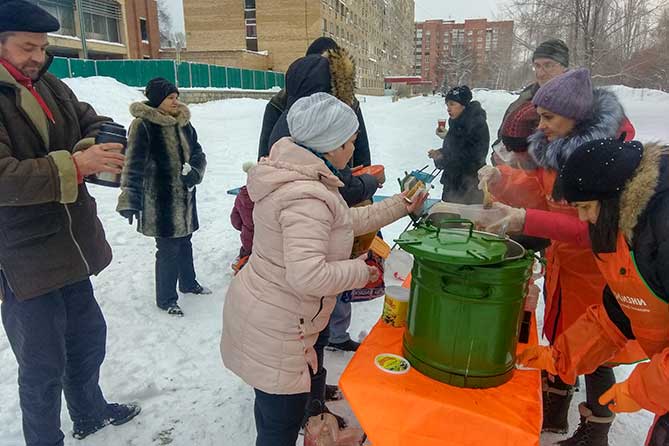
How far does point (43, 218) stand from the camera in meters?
1.96

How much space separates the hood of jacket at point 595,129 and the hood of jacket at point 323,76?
1.13 m

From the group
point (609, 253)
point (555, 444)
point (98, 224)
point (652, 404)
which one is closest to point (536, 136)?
point (609, 253)

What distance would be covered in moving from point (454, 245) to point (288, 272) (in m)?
0.57

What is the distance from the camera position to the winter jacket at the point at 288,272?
1.56m

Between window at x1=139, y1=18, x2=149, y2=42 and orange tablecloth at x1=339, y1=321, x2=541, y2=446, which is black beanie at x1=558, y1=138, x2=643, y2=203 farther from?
window at x1=139, y1=18, x2=149, y2=42

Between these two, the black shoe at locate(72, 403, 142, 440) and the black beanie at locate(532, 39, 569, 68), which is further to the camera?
the black beanie at locate(532, 39, 569, 68)

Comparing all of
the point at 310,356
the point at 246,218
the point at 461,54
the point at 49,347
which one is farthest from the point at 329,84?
the point at 461,54

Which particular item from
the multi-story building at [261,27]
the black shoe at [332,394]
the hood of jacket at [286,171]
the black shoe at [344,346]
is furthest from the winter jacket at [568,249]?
the multi-story building at [261,27]

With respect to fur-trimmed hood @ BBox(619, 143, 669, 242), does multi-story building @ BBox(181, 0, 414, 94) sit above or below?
above

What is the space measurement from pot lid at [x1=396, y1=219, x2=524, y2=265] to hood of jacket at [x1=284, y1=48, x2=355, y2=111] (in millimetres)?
1089

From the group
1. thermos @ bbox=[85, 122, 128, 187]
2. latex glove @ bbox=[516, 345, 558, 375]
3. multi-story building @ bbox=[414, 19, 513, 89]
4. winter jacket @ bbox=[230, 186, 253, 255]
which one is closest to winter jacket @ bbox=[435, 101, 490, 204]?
winter jacket @ bbox=[230, 186, 253, 255]

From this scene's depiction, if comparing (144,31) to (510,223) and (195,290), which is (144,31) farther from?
(510,223)

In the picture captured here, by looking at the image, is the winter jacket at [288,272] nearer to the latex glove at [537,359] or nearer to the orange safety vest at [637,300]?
the latex glove at [537,359]

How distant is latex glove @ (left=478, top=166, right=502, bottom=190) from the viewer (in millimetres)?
2455
